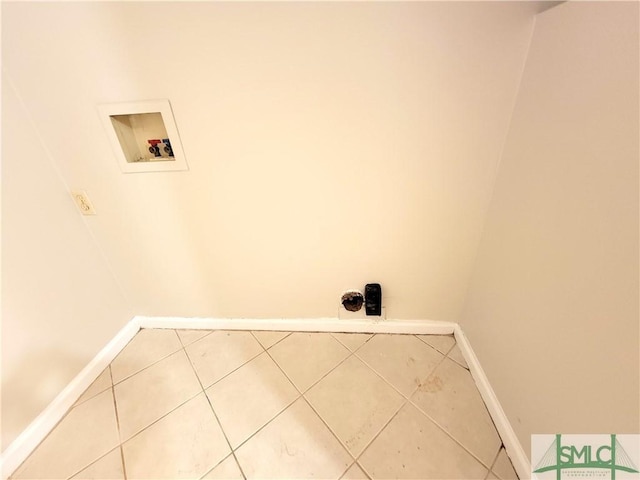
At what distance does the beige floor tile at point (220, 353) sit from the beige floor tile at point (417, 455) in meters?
0.62

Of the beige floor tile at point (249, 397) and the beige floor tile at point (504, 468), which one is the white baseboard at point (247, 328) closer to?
the beige floor tile at point (504, 468)

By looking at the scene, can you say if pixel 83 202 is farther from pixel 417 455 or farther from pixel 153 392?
pixel 417 455

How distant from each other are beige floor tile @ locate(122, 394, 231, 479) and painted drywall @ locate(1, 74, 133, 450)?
0.40m

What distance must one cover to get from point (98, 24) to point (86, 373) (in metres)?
1.30

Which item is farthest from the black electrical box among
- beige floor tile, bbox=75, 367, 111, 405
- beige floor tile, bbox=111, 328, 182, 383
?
beige floor tile, bbox=75, 367, 111, 405

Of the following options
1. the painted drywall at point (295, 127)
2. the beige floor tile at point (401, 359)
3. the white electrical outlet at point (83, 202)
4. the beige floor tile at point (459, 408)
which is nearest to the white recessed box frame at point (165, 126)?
the painted drywall at point (295, 127)

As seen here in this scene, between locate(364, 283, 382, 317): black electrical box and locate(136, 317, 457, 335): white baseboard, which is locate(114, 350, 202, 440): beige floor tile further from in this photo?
locate(364, 283, 382, 317): black electrical box

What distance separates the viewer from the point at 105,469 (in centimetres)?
78

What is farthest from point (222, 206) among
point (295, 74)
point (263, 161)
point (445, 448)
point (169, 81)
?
point (445, 448)

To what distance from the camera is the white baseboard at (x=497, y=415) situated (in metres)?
0.69

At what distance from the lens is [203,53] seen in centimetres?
70

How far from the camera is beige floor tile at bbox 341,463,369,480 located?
72 centimetres

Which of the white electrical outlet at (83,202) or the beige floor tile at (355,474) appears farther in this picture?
the white electrical outlet at (83,202)

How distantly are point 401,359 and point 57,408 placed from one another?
1.38 m
